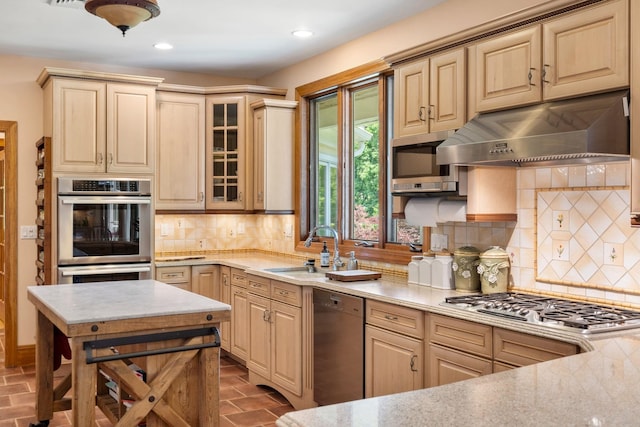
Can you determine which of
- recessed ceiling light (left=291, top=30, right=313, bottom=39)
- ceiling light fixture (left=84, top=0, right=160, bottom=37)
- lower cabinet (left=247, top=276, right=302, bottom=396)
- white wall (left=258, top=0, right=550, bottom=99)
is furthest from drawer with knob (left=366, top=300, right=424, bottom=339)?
recessed ceiling light (left=291, top=30, right=313, bottom=39)

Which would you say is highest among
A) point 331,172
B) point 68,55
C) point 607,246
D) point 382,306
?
point 68,55

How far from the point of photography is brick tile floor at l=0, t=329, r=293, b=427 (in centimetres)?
408

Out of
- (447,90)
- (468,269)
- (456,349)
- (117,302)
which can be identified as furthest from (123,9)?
(468,269)

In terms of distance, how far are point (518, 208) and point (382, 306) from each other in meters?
0.93

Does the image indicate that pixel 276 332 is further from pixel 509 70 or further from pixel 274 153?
pixel 509 70

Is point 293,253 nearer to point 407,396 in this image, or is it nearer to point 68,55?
point 68,55

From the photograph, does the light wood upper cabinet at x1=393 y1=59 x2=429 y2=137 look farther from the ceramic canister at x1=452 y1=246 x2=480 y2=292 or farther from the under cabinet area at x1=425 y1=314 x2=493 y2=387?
the under cabinet area at x1=425 y1=314 x2=493 y2=387

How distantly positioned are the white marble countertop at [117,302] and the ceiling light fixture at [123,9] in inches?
51.9

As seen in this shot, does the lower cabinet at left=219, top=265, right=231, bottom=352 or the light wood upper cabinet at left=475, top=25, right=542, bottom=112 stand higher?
the light wood upper cabinet at left=475, top=25, right=542, bottom=112

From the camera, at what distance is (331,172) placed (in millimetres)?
5469

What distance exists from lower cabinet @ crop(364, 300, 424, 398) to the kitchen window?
919mm

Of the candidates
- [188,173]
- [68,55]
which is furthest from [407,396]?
[68,55]

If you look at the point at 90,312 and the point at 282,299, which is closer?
the point at 90,312

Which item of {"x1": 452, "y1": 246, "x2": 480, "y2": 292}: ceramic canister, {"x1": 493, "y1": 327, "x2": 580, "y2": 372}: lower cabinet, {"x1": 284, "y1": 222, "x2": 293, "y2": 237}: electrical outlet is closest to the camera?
{"x1": 493, "y1": 327, "x2": 580, "y2": 372}: lower cabinet
